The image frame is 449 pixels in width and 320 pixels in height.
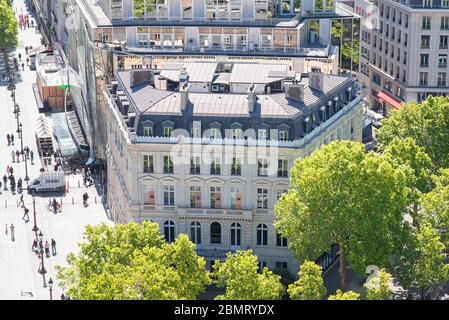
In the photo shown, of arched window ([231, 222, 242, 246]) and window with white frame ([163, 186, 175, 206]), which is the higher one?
window with white frame ([163, 186, 175, 206])

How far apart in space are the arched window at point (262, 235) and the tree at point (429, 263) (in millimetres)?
16779

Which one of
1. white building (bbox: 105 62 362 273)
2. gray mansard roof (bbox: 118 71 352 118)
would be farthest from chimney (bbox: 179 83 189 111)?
gray mansard roof (bbox: 118 71 352 118)

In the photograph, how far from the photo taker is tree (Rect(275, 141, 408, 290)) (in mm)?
94812

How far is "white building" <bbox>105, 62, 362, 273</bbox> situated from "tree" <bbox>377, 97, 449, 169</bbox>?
40.6 ft

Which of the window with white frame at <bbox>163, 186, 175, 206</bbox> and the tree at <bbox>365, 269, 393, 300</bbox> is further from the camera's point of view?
the window with white frame at <bbox>163, 186, 175, 206</bbox>

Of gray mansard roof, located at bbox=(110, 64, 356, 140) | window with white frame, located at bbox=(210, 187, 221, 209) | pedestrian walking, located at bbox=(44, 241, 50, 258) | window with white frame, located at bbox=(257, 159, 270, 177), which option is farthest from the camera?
pedestrian walking, located at bbox=(44, 241, 50, 258)

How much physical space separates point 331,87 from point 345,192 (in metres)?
20.2

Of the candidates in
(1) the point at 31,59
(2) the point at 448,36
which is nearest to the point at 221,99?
(2) the point at 448,36

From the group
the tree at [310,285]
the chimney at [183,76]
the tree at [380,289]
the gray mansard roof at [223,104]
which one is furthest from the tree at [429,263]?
the chimney at [183,76]

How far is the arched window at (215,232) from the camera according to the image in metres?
107

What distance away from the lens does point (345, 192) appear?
A: 95.5 metres

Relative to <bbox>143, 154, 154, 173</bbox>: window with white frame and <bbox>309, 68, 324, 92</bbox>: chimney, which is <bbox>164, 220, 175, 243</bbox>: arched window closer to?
<bbox>143, 154, 154, 173</bbox>: window with white frame

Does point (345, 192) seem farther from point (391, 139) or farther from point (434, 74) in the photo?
point (434, 74)
